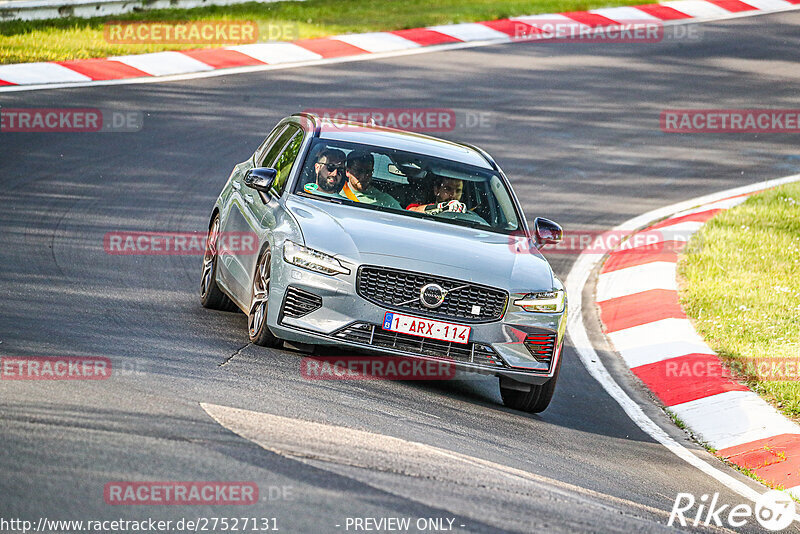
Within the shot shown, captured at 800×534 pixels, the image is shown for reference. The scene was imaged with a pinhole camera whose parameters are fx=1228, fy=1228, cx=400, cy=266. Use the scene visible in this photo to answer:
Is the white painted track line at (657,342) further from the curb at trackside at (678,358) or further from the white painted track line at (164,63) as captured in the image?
the white painted track line at (164,63)

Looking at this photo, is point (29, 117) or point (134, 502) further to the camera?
point (29, 117)

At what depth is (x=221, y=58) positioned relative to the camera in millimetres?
19516

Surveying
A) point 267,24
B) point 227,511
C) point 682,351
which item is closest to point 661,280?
point 682,351

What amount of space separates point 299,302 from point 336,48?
514 inches

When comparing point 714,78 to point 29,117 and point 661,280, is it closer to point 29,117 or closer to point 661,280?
point 661,280

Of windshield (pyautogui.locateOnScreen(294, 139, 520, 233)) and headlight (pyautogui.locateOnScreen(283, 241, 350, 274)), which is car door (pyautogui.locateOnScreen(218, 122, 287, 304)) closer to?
windshield (pyautogui.locateOnScreen(294, 139, 520, 233))

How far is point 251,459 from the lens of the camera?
599 centimetres

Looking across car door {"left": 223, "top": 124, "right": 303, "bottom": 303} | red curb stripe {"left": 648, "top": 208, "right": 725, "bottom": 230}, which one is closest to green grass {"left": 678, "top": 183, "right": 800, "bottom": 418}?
red curb stripe {"left": 648, "top": 208, "right": 725, "bottom": 230}

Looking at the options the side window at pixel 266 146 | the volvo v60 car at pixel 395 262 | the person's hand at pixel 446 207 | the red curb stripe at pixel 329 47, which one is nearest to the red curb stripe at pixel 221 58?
the red curb stripe at pixel 329 47

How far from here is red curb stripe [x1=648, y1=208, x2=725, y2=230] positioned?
1501 cm

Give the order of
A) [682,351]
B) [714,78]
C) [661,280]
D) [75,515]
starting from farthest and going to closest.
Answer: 1. [714,78]
2. [661,280]
3. [682,351]
4. [75,515]

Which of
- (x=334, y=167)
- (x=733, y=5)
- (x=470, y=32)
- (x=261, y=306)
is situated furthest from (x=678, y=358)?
(x=733, y=5)

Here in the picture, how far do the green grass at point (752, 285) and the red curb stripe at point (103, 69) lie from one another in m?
8.67

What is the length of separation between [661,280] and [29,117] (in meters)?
8.06
